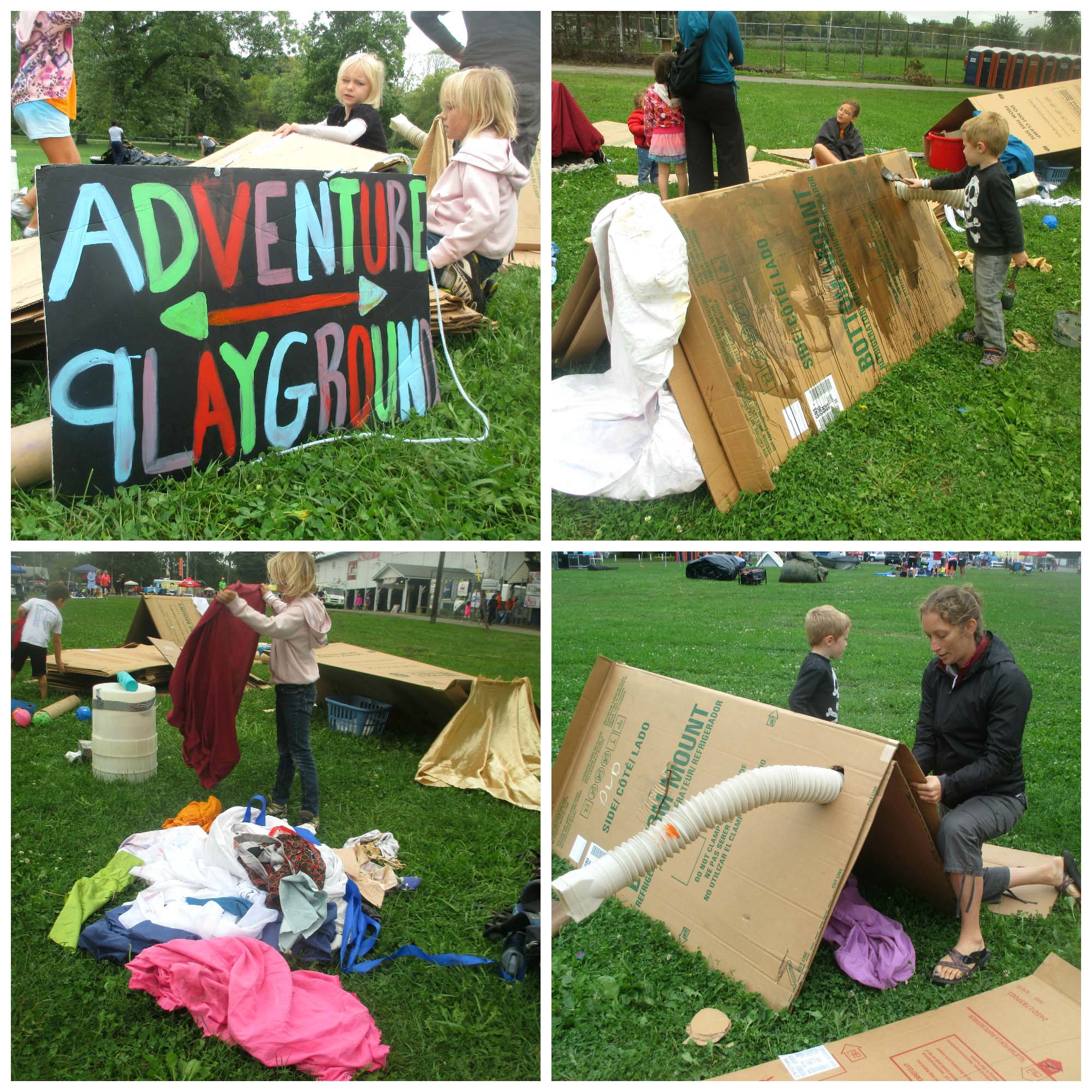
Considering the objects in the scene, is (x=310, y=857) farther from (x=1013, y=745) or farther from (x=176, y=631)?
(x=1013, y=745)

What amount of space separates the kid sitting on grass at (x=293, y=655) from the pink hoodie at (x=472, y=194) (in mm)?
1594

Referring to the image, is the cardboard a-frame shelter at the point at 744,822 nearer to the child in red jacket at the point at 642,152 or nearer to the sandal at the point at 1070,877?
the sandal at the point at 1070,877

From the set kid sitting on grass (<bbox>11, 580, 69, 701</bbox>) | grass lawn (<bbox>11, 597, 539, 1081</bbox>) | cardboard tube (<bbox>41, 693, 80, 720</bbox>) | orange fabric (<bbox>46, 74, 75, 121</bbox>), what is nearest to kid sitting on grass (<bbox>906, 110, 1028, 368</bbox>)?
grass lawn (<bbox>11, 597, 539, 1081</bbox>)

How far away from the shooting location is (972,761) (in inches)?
115

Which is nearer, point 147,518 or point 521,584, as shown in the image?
point 147,518

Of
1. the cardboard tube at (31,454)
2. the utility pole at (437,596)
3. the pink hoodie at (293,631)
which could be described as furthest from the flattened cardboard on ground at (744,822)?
the cardboard tube at (31,454)

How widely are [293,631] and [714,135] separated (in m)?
3.61

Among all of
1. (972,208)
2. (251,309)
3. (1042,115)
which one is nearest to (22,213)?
(251,309)

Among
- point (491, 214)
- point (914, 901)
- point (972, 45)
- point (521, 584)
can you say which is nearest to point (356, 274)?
point (491, 214)

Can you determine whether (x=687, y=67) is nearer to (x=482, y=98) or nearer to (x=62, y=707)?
(x=482, y=98)

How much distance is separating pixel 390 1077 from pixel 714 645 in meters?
4.39

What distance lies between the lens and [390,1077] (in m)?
2.46

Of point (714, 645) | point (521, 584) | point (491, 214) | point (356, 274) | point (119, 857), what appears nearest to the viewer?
point (119, 857)

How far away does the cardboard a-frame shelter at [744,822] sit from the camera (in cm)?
251
